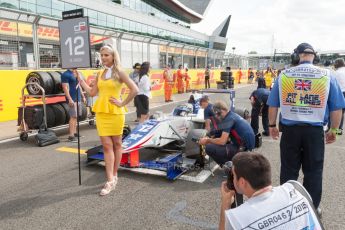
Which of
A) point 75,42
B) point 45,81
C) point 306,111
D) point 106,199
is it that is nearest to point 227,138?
point 306,111

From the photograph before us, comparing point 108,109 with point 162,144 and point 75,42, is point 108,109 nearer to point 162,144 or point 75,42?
point 75,42

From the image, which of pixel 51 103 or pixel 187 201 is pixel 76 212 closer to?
pixel 187 201

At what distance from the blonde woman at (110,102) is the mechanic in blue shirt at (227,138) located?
3.90 feet

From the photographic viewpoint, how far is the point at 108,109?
156 inches

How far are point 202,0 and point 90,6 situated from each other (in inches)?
1843

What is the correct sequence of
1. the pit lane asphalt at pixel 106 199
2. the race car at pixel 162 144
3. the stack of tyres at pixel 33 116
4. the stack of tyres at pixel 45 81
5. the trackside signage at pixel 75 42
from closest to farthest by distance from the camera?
1. the pit lane asphalt at pixel 106 199
2. the trackside signage at pixel 75 42
3. the race car at pixel 162 144
4. the stack of tyres at pixel 33 116
5. the stack of tyres at pixel 45 81

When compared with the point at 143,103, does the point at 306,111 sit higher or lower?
higher

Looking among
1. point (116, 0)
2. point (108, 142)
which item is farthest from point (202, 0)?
point (108, 142)

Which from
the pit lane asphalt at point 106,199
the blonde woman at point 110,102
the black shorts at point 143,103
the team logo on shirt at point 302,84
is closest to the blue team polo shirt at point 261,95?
the pit lane asphalt at point 106,199

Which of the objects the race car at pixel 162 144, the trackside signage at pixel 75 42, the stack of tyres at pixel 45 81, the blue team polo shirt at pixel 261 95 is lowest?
the race car at pixel 162 144

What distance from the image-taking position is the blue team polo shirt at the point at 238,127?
441cm

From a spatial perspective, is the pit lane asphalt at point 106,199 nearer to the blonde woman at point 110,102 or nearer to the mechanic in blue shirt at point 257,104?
the blonde woman at point 110,102

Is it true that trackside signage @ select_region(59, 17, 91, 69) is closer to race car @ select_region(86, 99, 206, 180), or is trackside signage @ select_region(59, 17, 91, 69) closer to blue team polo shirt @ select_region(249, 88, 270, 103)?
race car @ select_region(86, 99, 206, 180)

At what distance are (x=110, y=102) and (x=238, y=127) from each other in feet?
5.70
